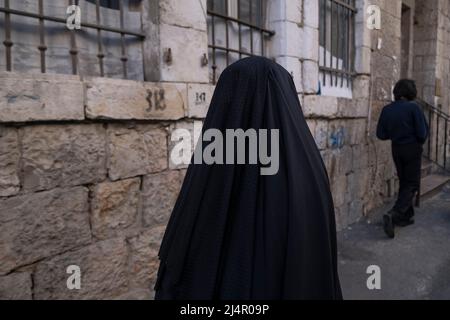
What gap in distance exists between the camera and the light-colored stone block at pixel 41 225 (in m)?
2.25

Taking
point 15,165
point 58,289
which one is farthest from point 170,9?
point 58,289

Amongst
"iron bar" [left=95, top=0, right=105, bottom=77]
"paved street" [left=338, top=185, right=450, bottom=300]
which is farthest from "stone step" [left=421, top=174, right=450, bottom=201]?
"iron bar" [left=95, top=0, right=105, bottom=77]

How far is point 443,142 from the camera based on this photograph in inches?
378

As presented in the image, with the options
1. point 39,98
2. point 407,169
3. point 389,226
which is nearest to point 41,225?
point 39,98

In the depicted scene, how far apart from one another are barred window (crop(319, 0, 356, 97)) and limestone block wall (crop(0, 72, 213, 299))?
273 cm

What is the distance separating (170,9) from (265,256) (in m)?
2.29

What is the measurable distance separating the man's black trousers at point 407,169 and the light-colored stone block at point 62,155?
3.84 metres

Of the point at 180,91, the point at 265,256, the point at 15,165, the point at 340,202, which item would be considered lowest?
the point at 340,202

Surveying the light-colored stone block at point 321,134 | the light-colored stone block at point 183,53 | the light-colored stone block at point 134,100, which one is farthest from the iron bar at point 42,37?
the light-colored stone block at point 321,134

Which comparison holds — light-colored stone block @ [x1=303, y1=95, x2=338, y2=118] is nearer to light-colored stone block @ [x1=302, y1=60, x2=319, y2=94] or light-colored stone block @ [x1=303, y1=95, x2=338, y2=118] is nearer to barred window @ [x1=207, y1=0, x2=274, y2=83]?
light-colored stone block @ [x1=302, y1=60, x2=319, y2=94]

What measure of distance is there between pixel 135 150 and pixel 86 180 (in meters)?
0.43

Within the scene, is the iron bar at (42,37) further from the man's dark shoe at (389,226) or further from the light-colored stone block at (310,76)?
the man's dark shoe at (389,226)

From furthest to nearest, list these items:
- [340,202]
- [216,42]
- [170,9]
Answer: [340,202] < [216,42] < [170,9]

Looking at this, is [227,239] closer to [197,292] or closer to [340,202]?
[197,292]
